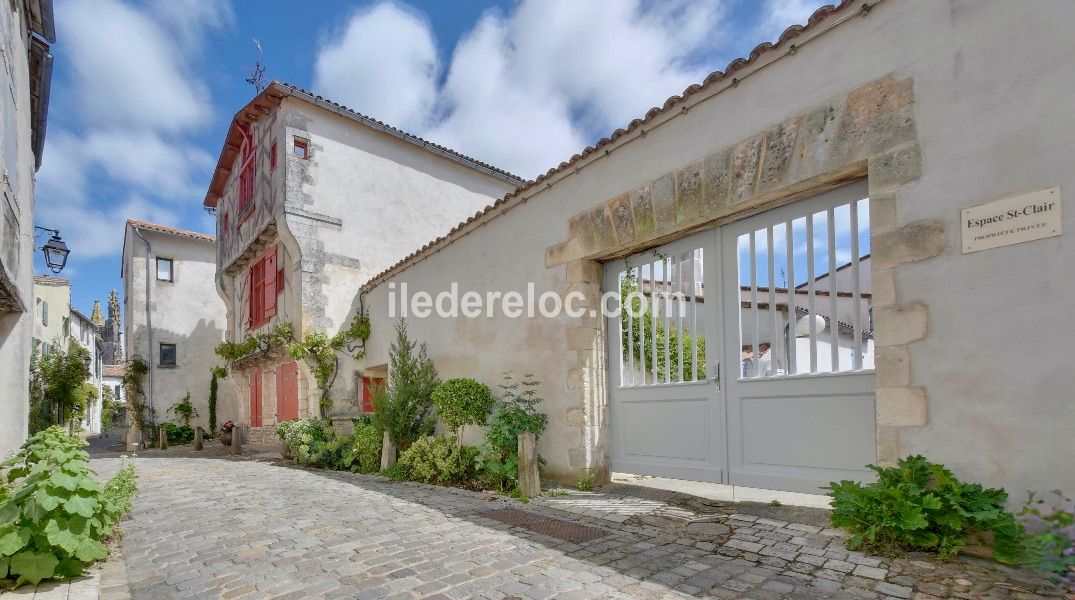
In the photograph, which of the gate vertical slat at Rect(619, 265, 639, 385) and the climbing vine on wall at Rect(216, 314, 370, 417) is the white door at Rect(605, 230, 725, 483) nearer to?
the gate vertical slat at Rect(619, 265, 639, 385)

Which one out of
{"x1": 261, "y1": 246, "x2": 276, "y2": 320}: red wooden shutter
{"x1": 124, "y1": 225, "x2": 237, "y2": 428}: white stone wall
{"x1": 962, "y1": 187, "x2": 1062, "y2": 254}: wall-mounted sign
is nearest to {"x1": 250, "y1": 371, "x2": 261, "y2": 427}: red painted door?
{"x1": 261, "y1": 246, "x2": 276, "y2": 320}: red wooden shutter

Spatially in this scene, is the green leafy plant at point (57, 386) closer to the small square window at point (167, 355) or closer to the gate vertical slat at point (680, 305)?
the small square window at point (167, 355)

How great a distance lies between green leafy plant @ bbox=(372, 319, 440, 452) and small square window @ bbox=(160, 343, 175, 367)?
534 inches

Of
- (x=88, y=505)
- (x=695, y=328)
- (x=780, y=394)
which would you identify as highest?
(x=695, y=328)

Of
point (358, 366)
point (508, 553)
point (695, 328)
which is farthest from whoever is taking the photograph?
point (358, 366)

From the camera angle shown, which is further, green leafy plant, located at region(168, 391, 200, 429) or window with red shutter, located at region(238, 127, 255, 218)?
green leafy plant, located at region(168, 391, 200, 429)

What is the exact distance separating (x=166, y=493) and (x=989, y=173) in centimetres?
779

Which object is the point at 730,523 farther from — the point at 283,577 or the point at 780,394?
the point at 283,577

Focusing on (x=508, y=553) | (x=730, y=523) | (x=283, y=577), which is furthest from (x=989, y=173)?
(x=283, y=577)

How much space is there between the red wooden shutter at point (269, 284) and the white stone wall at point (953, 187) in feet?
33.4

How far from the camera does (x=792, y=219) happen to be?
4.07 metres

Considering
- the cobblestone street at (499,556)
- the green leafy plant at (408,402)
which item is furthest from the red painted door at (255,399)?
the cobblestone street at (499,556)

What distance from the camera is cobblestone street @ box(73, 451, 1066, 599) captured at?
2.66 metres

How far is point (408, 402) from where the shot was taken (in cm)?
738
